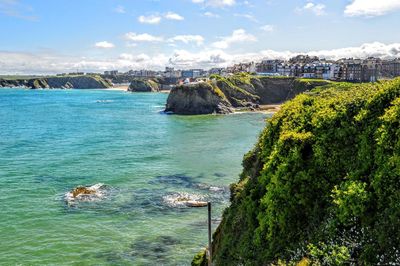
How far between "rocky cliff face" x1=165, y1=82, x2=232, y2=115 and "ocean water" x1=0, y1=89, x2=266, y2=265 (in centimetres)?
4124

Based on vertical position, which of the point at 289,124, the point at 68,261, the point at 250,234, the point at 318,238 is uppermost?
the point at 289,124

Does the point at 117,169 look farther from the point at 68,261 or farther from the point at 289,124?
the point at 289,124

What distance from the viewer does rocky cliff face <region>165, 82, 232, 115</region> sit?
422 ft

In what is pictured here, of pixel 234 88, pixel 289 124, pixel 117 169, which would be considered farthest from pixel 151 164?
pixel 234 88

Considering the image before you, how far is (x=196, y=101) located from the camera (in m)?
129

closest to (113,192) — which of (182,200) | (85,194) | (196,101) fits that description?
(85,194)

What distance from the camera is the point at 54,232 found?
33.1m

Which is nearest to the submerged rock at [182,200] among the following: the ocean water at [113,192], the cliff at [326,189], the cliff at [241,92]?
the ocean water at [113,192]

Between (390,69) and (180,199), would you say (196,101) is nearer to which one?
(180,199)

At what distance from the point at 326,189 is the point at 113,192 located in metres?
29.9

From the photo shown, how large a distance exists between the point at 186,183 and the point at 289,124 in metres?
27.4

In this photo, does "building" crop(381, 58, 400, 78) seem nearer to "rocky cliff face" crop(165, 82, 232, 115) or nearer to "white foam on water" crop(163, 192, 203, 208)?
"rocky cliff face" crop(165, 82, 232, 115)

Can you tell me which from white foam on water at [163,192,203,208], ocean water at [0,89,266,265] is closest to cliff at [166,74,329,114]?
ocean water at [0,89,266,265]

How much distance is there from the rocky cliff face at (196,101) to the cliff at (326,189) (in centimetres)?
10696
